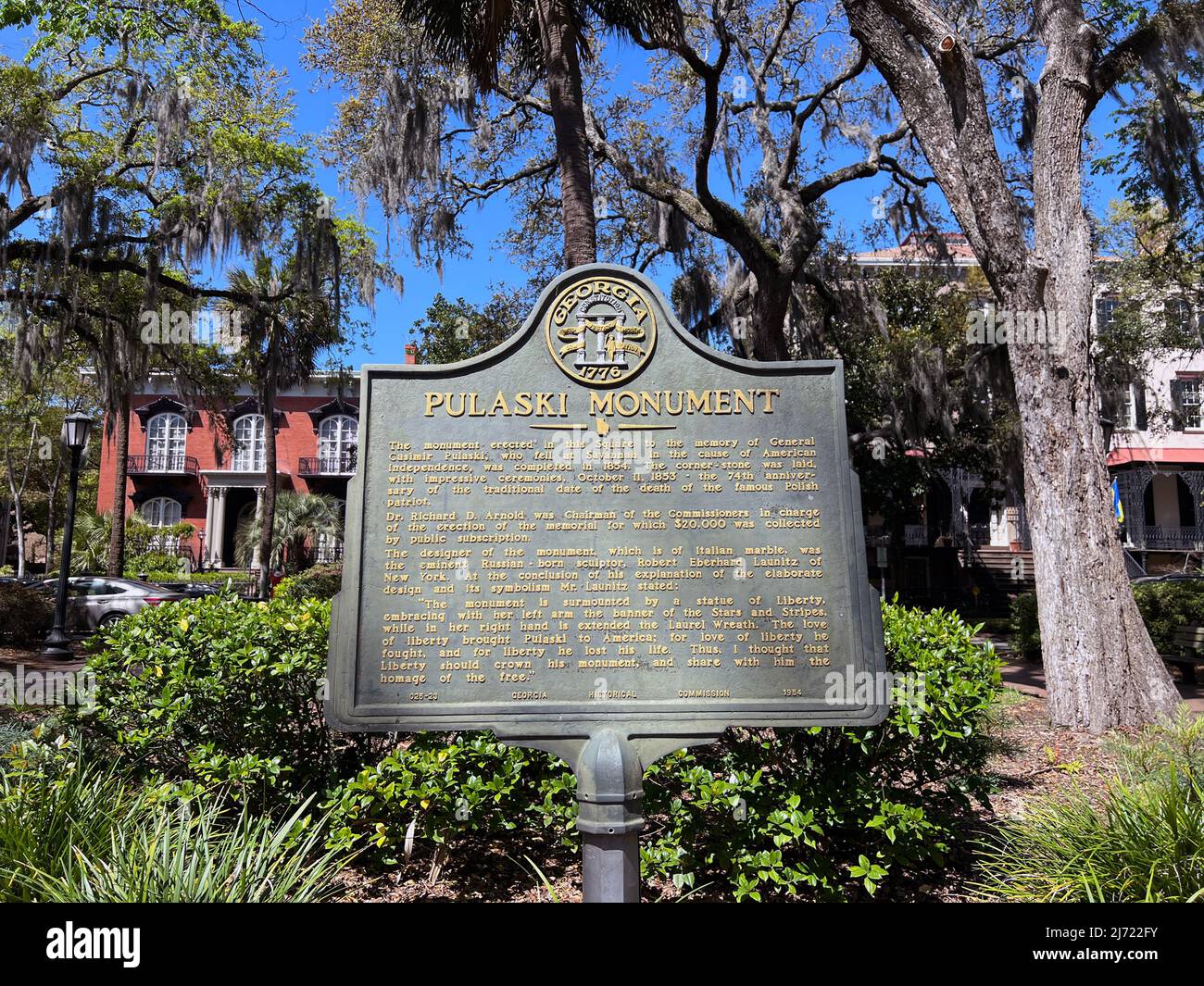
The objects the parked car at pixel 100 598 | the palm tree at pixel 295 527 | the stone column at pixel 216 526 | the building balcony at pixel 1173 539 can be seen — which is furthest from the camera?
the stone column at pixel 216 526

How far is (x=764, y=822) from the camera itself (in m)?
4.41

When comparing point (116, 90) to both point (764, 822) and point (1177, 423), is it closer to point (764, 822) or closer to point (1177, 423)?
point (764, 822)

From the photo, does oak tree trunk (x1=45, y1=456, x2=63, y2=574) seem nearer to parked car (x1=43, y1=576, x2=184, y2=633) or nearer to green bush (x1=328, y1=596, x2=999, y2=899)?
parked car (x1=43, y1=576, x2=184, y2=633)

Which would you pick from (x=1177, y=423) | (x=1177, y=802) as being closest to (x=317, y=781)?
(x=1177, y=802)

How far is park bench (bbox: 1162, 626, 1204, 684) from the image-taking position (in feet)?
41.3

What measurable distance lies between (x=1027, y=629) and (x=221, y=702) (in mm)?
15332

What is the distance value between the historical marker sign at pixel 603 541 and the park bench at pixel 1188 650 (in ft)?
39.9

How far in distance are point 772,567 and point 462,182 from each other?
15.8 metres

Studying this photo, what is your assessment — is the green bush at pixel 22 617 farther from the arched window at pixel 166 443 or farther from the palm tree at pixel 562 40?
the arched window at pixel 166 443

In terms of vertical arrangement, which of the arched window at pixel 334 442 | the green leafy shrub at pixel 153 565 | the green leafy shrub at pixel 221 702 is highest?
the arched window at pixel 334 442

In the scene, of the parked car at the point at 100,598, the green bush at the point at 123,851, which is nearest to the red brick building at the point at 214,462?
the parked car at the point at 100,598

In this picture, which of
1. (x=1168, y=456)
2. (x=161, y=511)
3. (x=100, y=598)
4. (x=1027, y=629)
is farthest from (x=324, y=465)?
(x=1168, y=456)

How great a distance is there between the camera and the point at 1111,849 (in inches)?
159

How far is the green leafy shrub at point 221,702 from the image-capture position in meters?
4.80
